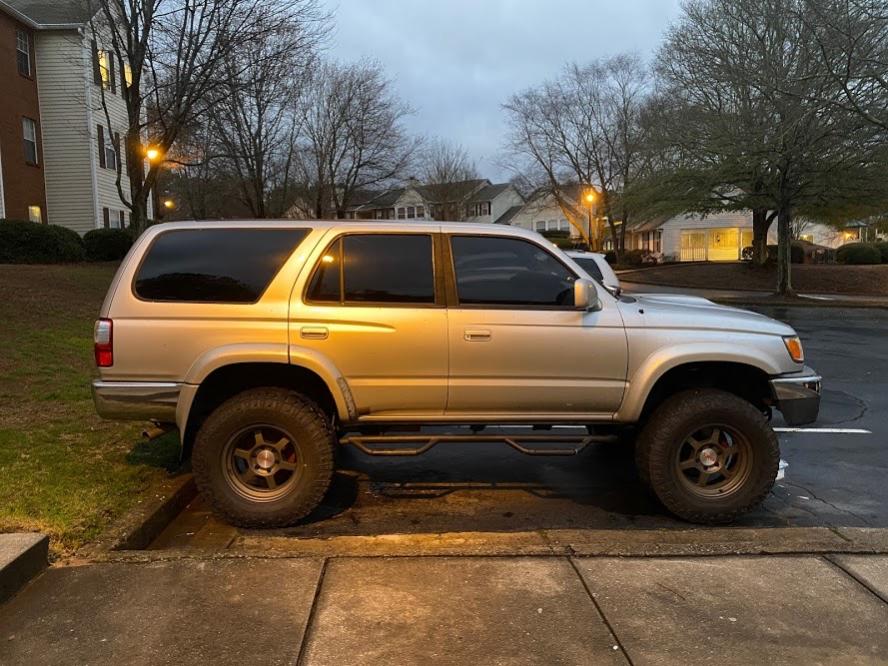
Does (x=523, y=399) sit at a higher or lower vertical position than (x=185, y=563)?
higher

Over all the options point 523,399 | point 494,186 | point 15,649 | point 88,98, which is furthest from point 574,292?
point 494,186

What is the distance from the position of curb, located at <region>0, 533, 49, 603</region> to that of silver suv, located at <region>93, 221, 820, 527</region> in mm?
943

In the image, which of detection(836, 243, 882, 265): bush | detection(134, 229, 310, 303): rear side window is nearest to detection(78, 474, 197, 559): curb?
detection(134, 229, 310, 303): rear side window

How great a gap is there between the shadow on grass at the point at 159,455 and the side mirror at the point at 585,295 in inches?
120

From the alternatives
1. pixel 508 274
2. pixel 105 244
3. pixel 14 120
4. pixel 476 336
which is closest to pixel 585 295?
pixel 508 274

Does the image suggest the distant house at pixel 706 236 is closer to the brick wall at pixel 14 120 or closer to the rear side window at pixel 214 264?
the brick wall at pixel 14 120

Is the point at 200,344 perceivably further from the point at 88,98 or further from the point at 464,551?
the point at 88,98

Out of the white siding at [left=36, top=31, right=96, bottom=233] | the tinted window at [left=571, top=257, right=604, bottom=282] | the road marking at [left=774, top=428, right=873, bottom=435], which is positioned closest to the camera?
the road marking at [left=774, top=428, right=873, bottom=435]

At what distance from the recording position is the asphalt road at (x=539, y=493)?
4625mm

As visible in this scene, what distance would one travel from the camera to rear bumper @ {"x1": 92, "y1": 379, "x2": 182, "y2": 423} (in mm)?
4316

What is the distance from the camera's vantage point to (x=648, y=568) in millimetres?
3637

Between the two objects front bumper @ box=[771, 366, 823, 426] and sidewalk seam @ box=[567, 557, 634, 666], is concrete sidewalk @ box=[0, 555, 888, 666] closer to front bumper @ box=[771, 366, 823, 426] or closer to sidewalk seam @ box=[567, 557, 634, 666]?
sidewalk seam @ box=[567, 557, 634, 666]

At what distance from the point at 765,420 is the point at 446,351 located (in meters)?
2.14

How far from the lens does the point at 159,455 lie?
5.47 m
